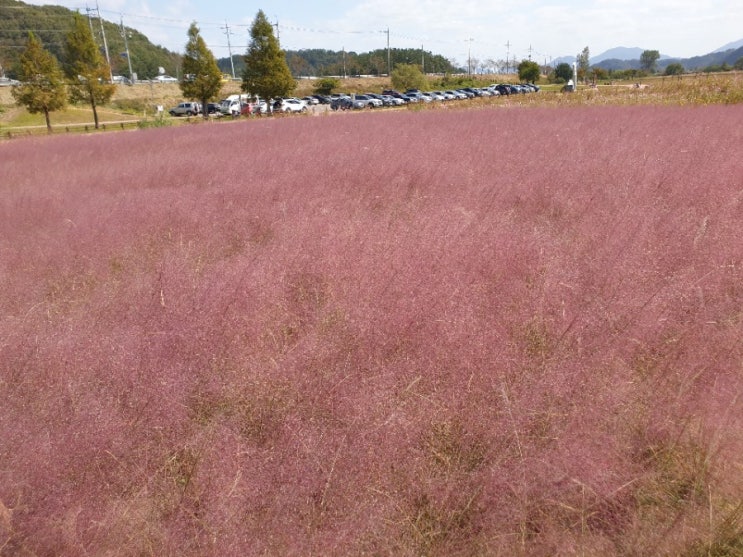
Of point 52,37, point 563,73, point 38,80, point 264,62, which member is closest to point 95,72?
point 38,80

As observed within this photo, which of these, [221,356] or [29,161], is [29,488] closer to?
[221,356]

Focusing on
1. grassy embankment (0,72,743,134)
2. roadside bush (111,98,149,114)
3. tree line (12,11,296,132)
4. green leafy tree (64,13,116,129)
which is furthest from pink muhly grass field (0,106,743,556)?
roadside bush (111,98,149,114)

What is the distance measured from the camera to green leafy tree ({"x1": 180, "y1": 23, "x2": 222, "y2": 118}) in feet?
96.8

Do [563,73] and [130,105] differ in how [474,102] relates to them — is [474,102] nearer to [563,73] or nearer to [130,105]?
[130,105]

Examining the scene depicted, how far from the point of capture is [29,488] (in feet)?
4.94

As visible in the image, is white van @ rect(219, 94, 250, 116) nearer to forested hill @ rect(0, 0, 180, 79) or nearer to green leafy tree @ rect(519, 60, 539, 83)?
green leafy tree @ rect(519, 60, 539, 83)

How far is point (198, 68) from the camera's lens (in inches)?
1171

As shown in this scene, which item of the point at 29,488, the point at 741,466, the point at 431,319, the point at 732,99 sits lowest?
the point at 741,466

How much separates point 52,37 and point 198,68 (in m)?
109

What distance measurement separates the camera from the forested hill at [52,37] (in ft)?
319

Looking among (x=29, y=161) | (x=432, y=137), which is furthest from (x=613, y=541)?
(x=29, y=161)

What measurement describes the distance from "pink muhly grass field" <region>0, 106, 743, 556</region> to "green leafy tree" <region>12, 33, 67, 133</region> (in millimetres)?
26418

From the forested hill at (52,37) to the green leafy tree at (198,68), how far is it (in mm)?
81412

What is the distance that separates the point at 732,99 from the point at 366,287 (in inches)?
672
